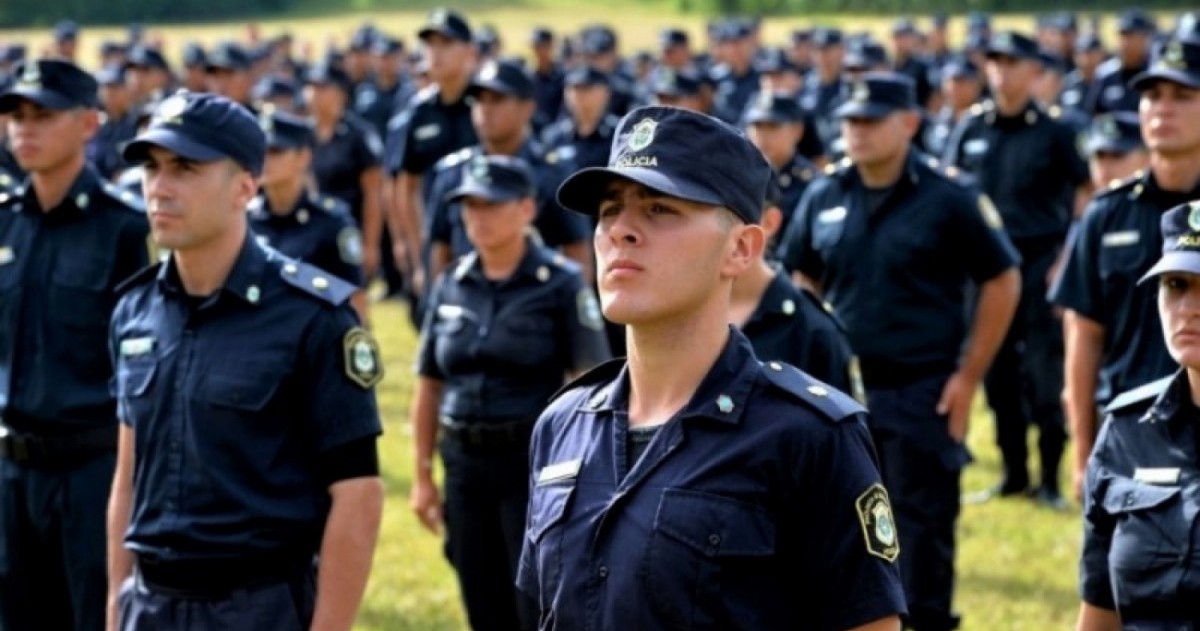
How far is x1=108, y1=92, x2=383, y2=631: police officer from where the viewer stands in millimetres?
4629

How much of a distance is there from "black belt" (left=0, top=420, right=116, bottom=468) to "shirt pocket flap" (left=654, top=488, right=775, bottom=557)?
3.23m

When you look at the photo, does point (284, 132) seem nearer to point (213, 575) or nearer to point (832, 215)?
point (832, 215)

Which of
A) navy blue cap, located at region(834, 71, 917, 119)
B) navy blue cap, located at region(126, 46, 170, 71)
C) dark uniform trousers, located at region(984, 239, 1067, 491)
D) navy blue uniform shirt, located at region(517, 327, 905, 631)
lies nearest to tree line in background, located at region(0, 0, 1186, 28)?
navy blue cap, located at region(126, 46, 170, 71)

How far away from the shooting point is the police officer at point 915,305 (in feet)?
24.6

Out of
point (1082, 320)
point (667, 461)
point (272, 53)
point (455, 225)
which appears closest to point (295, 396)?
point (667, 461)

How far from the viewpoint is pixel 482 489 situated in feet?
22.5

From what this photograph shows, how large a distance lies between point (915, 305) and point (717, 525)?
14.7 feet

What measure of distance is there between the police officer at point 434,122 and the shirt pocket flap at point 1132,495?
6.57m

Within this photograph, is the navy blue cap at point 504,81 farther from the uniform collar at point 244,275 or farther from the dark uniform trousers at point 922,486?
the uniform collar at point 244,275

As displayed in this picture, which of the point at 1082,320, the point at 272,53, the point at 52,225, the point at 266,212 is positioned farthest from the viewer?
the point at 272,53

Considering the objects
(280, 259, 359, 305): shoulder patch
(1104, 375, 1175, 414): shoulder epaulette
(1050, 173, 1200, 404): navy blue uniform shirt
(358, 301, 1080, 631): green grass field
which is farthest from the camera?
(358, 301, 1080, 631): green grass field

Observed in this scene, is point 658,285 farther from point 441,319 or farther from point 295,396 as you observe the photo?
point 441,319

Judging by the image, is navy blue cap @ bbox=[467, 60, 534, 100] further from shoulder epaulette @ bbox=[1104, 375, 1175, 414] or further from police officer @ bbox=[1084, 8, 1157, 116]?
police officer @ bbox=[1084, 8, 1157, 116]

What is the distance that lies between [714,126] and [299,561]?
192cm
